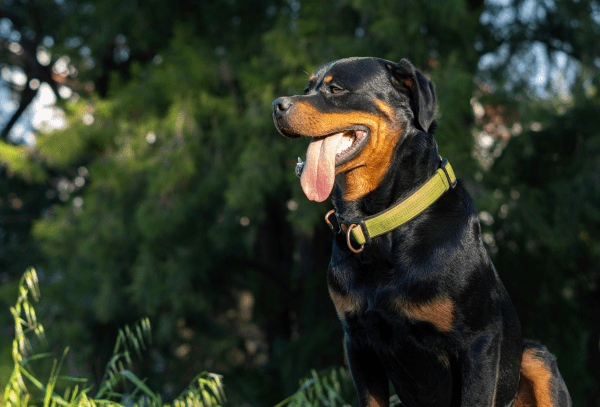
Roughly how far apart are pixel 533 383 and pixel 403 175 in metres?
1.02

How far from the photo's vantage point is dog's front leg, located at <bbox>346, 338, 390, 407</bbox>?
2.24 meters

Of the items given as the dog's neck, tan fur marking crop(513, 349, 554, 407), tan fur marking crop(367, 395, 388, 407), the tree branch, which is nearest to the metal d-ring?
the dog's neck

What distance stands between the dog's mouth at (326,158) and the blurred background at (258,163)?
3612 mm

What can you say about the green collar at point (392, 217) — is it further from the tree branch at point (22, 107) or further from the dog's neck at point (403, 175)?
the tree branch at point (22, 107)

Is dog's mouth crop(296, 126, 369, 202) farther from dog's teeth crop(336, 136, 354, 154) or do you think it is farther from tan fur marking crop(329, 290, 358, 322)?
tan fur marking crop(329, 290, 358, 322)

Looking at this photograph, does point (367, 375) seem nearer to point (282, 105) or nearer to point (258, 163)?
point (282, 105)

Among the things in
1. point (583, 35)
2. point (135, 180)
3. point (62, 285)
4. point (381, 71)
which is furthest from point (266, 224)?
point (381, 71)

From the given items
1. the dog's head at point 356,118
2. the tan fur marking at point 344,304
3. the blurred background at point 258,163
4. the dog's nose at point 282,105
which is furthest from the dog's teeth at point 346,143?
the blurred background at point 258,163

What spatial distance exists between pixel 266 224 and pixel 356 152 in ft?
26.0

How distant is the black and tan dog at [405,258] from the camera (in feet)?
6.68

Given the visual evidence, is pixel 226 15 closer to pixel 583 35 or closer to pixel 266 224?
pixel 266 224

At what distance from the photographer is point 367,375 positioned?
2.26m

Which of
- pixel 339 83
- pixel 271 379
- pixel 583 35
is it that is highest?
pixel 339 83

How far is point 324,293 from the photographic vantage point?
8.27 meters
